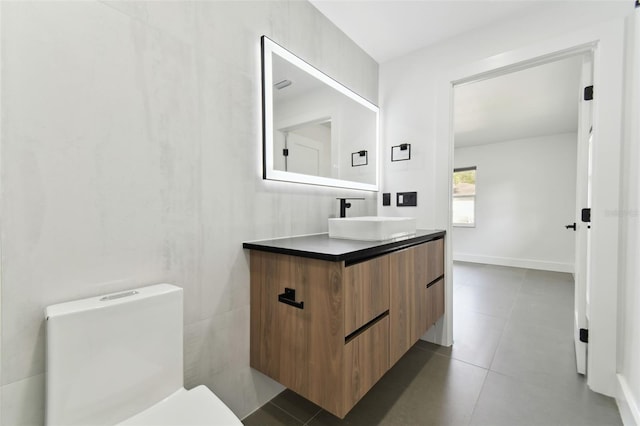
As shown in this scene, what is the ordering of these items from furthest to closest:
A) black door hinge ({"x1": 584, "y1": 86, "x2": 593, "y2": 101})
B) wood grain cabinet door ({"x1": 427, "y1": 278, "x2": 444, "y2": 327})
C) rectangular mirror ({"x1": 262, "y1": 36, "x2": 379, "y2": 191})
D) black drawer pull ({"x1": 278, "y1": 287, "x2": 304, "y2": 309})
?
wood grain cabinet door ({"x1": 427, "y1": 278, "x2": 444, "y2": 327}) → black door hinge ({"x1": 584, "y1": 86, "x2": 593, "y2": 101}) → rectangular mirror ({"x1": 262, "y1": 36, "x2": 379, "y2": 191}) → black drawer pull ({"x1": 278, "y1": 287, "x2": 304, "y2": 309})

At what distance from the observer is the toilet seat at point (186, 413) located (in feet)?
2.86

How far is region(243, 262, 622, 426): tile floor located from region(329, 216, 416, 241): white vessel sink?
98 centimetres

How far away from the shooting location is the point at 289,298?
1.29m

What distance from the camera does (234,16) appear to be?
4.58ft

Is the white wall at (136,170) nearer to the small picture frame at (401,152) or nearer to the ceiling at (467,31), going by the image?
the ceiling at (467,31)

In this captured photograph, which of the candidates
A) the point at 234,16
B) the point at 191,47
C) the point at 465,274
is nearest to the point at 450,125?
the point at 234,16

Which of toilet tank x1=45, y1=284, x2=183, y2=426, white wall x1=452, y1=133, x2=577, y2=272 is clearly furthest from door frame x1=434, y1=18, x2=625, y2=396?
white wall x1=452, y1=133, x2=577, y2=272

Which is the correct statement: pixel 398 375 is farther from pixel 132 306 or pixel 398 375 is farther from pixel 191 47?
pixel 191 47

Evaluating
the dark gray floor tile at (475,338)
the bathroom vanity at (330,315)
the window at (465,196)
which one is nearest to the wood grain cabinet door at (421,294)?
the bathroom vanity at (330,315)

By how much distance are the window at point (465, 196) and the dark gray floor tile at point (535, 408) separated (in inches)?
181

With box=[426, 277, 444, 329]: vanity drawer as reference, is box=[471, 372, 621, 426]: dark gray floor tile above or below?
below

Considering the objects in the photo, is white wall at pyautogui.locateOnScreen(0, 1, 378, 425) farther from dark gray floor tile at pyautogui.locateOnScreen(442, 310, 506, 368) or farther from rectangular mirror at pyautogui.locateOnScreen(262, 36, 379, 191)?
dark gray floor tile at pyautogui.locateOnScreen(442, 310, 506, 368)

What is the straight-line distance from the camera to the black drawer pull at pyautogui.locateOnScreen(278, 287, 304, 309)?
1252 mm

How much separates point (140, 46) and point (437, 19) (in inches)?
78.9
